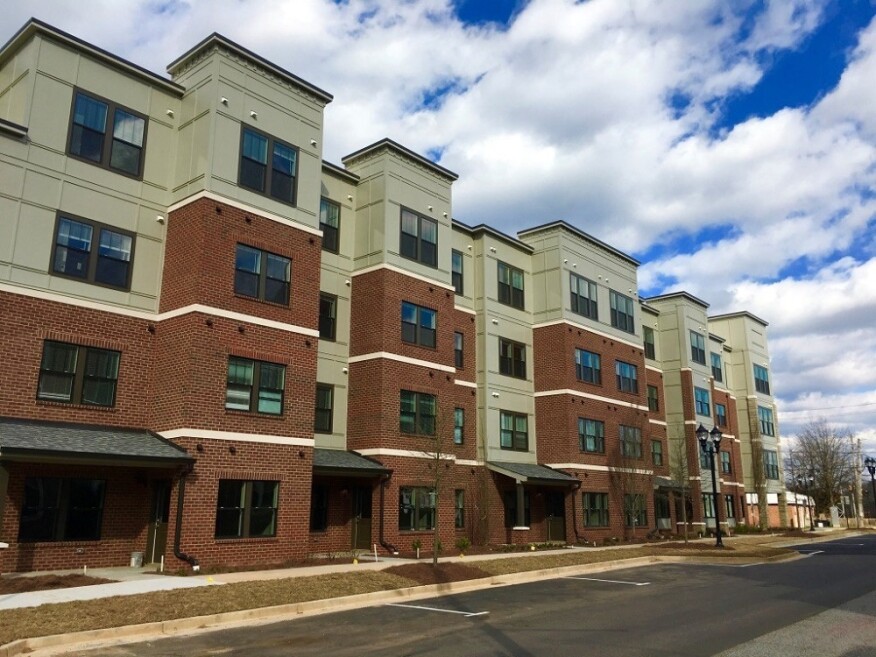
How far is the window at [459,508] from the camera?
29859mm

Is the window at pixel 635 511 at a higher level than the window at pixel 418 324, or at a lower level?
lower

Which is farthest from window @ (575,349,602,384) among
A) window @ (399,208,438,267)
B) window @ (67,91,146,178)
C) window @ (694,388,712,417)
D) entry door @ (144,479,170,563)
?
window @ (67,91,146,178)

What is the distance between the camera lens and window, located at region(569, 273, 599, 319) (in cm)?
3775

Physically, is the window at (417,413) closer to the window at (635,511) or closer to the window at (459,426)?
the window at (459,426)

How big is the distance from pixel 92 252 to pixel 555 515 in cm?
2376

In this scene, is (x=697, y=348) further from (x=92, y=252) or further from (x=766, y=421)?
(x=92, y=252)

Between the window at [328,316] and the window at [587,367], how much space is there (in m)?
14.2

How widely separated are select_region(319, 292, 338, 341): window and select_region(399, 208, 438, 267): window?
3332mm

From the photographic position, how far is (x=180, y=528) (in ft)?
62.5

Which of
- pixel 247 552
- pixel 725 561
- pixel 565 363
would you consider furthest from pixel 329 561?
pixel 565 363

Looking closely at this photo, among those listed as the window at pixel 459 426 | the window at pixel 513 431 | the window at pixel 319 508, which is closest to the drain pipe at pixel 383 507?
the window at pixel 319 508

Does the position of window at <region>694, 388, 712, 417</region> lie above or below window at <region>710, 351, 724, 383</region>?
below

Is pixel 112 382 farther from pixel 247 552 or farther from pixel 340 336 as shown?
pixel 340 336

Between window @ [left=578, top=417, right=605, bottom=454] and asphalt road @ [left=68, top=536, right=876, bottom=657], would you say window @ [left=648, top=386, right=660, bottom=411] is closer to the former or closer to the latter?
window @ [left=578, top=417, right=605, bottom=454]
